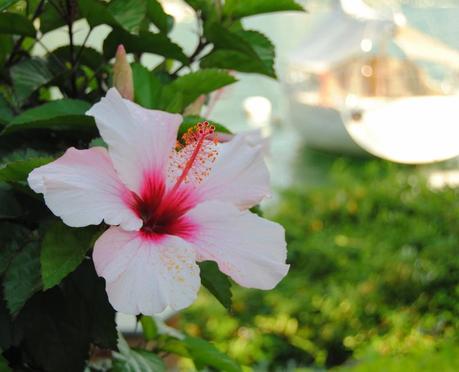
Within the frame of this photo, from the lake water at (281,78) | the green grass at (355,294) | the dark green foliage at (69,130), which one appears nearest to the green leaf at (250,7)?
the dark green foliage at (69,130)

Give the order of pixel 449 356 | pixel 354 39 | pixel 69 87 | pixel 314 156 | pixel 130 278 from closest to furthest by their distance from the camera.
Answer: pixel 130 278, pixel 69 87, pixel 449 356, pixel 354 39, pixel 314 156

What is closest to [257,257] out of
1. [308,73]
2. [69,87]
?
[69,87]

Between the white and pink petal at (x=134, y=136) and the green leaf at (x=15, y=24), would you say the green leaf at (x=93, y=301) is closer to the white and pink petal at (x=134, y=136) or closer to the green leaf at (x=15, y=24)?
the white and pink petal at (x=134, y=136)

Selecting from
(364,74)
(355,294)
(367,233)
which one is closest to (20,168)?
(355,294)

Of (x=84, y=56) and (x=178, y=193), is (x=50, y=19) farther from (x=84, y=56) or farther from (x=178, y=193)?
(x=178, y=193)

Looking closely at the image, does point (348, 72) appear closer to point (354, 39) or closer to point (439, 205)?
point (354, 39)

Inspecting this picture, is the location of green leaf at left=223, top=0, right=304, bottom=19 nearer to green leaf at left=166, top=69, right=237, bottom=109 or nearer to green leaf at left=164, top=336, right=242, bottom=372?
green leaf at left=166, top=69, right=237, bottom=109
